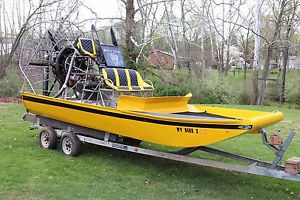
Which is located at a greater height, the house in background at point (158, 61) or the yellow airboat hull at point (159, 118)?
the house in background at point (158, 61)

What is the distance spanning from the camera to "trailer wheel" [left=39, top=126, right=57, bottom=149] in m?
7.08

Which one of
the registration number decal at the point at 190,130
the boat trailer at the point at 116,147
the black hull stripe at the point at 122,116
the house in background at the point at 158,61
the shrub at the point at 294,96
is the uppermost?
the house in background at the point at 158,61

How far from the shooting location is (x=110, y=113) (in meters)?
5.93

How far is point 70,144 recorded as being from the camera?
6.79 meters

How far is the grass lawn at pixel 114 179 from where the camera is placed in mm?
5066

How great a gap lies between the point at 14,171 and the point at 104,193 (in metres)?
1.51

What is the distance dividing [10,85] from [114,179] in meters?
12.5

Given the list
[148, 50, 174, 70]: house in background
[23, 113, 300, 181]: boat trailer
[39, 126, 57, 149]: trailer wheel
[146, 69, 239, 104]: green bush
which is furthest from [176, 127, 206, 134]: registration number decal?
[148, 50, 174, 70]: house in background

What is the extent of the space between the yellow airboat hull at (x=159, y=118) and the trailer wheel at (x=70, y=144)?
25 centimetres

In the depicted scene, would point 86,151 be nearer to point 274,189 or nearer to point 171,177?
point 171,177

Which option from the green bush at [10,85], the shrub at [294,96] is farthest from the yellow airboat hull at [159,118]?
the shrub at [294,96]

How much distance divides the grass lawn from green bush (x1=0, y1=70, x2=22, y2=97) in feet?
31.8

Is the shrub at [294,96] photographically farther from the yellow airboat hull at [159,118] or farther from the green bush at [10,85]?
the yellow airboat hull at [159,118]

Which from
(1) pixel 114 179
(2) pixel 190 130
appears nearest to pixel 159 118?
(2) pixel 190 130
